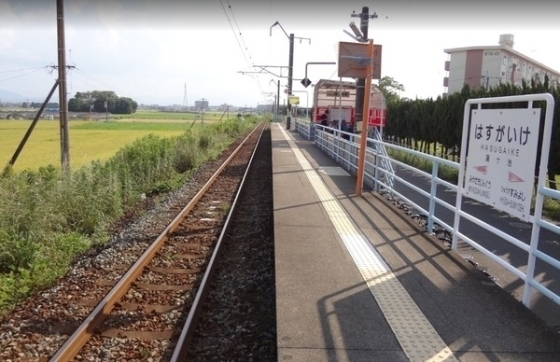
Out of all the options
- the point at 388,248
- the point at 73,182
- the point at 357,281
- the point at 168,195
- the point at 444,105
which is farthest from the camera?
the point at 444,105

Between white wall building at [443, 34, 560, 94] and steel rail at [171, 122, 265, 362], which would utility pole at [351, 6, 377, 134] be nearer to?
steel rail at [171, 122, 265, 362]

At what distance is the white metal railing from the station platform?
0.86ft

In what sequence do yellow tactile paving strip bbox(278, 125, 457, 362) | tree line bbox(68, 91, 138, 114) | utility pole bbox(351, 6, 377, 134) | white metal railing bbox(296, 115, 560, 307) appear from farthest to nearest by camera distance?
tree line bbox(68, 91, 138, 114)
utility pole bbox(351, 6, 377, 134)
white metal railing bbox(296, 115, 560, 307)
yellow tactile paving strip bbox(278, 125, 457, 362)

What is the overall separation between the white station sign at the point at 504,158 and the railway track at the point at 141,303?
124 inches

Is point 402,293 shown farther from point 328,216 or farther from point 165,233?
point 165,233

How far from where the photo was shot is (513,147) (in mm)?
4352

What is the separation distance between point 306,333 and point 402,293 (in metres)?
1.21

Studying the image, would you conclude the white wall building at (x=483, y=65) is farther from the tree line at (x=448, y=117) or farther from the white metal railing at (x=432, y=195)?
the white metal railing at (x=432, y=195)

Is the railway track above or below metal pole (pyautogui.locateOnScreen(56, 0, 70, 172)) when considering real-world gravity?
below

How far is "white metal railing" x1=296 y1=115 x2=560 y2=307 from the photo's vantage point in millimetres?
4090

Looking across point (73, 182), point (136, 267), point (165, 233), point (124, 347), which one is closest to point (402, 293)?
point (124, 347)

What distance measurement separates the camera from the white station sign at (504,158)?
A: 13.5 feet

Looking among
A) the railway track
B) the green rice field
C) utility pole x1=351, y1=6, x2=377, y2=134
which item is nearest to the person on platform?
the green rice field

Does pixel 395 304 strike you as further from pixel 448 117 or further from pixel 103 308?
pixel 448 117
